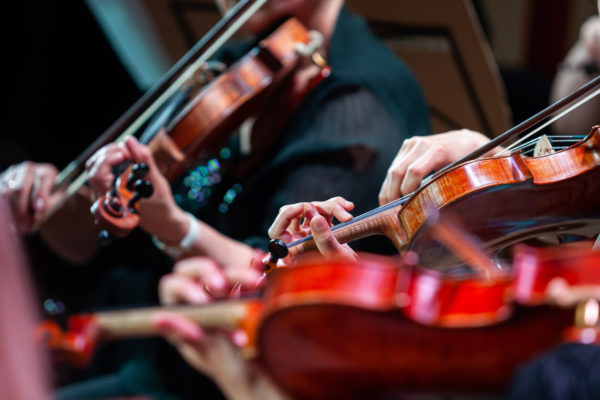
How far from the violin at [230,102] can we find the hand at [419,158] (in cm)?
28

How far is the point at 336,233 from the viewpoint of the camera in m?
0.71

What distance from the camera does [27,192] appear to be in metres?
1.22

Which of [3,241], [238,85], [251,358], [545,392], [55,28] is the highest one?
[55,28]

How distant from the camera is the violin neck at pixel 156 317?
1.62 ft

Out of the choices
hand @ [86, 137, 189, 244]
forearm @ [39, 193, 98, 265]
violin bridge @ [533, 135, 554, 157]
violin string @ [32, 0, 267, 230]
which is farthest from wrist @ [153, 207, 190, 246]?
violin bridge @ [533, 135, 554, 157]

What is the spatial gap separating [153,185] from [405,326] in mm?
599

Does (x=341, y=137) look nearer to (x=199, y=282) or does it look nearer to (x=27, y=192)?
(x=199, y=282)

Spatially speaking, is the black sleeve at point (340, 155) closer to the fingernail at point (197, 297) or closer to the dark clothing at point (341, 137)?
the dark clothing at point (341, 137)

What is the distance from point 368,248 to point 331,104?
11.3 inches

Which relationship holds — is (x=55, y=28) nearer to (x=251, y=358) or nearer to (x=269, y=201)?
(x=269, y=201)

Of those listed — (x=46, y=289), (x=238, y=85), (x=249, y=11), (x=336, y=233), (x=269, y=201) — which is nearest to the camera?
(x=336, y=233)

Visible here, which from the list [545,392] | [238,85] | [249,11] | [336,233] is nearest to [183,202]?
[238,85]

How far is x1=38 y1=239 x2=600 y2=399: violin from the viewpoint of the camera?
445 mm

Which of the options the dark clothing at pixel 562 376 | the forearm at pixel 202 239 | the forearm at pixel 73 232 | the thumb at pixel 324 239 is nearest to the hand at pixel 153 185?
the forearm at pixel 202 239
